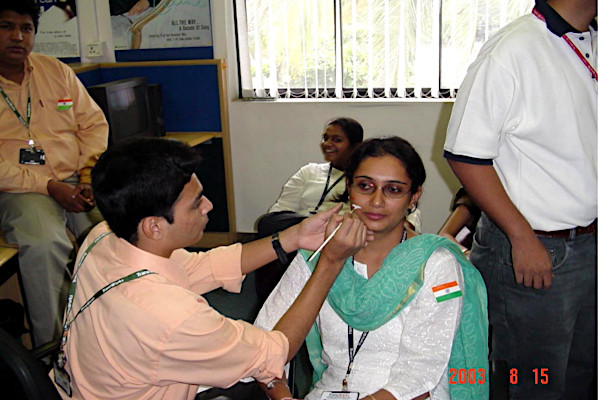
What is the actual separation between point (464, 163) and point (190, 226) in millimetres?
682

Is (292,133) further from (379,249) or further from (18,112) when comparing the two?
(379,249)

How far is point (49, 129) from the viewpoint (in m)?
2.63

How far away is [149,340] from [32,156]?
172 cm

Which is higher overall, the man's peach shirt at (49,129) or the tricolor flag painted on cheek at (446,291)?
the man's peach shirt at (49,129)

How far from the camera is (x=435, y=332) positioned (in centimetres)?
147

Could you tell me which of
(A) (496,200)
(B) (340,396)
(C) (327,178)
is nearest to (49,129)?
(C) (327,178)

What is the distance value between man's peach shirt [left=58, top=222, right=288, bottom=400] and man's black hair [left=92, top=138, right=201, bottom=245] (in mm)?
92

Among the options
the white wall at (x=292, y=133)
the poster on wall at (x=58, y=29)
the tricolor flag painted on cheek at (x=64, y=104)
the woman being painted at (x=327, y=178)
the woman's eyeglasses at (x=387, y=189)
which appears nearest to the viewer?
the woman's eyeglasses at (x=387, y=189)

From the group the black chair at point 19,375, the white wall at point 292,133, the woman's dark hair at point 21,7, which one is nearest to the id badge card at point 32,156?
the woman's dark hair at point 21,7

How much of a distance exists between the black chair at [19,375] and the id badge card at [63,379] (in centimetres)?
13

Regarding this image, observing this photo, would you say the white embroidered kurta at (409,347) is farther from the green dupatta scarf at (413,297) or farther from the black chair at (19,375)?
the black chair at (19,375)

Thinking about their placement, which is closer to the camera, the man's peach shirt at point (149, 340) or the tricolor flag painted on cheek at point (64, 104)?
the man's peach shirt at point (149, 340)

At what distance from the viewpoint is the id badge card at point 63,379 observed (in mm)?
1265

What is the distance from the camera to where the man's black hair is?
1.20 meters
